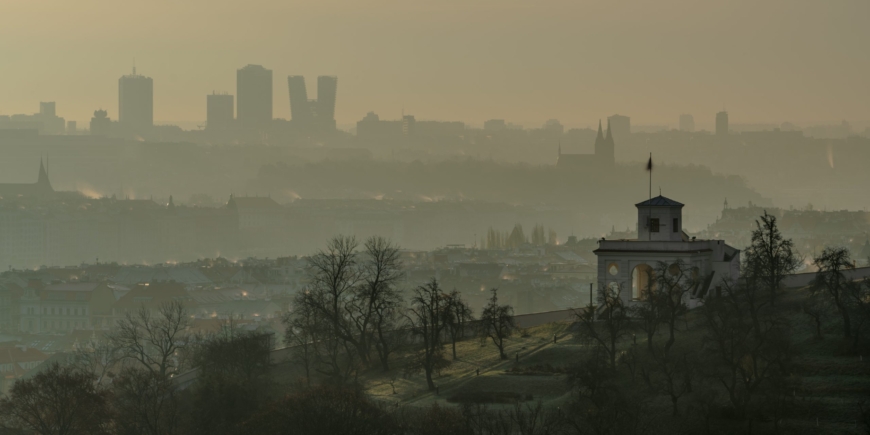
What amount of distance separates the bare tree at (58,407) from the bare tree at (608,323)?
62.6 ft

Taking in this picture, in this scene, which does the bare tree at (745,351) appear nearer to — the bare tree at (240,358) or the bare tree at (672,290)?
the bare tree at (672,290)

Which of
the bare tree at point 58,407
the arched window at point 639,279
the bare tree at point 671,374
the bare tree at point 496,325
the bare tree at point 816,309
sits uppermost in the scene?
the arched window at point 639,279

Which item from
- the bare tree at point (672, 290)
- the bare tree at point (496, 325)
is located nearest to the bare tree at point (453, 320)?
the bare tree at point (496, 325)

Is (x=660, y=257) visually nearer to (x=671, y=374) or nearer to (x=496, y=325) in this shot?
(x=496, y=325)

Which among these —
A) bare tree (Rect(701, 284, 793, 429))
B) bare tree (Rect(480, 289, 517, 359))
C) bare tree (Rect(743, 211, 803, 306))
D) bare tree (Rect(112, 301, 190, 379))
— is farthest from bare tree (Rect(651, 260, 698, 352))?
bare tree (Rect(112, 301, 190, 379))

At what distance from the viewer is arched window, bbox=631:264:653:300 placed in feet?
240

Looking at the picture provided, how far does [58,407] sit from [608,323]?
21763 millimetres

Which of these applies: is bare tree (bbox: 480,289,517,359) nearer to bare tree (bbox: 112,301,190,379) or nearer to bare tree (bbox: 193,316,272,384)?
bare tree (bbox: 193,316,272,384)

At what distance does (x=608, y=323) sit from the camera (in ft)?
214

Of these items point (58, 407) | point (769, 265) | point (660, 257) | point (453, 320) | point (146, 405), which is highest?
point (660, 257)

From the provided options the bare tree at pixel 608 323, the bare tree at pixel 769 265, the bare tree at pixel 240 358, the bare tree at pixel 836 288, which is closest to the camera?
the bare tree at pixel 836 288

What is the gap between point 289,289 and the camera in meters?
189

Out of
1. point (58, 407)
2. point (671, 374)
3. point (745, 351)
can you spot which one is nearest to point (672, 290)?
point (671, 374)

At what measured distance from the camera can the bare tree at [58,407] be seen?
6300 centimetres
